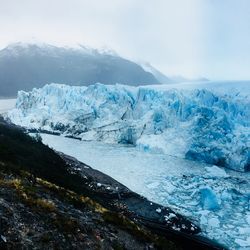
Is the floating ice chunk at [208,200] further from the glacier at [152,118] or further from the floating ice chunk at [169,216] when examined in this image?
the glacier at [152,118]

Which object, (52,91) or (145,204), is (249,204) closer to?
(145,204)

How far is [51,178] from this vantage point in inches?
752

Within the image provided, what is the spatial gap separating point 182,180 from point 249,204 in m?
5.95

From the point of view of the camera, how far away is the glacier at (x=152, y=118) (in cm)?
3434

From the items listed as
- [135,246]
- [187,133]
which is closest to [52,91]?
[187,133]

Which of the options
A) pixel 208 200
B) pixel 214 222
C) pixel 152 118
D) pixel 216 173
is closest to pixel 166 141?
pixel 152 118

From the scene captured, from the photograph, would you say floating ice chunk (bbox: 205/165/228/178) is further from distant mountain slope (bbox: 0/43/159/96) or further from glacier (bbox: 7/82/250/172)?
distant mountain slope (bbox: 0/43/159/96)

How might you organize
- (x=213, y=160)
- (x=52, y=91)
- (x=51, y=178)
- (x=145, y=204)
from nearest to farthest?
(x=51, y=178) < (x=145, y=204) < (x=213, y=160) < (x=52, y=91)

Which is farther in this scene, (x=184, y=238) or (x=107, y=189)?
(x=107, y=189)

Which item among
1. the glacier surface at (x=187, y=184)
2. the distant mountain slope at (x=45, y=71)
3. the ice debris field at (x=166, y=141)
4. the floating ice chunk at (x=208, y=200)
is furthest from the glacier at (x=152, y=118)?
the distant mountain slope at (x=45, y=71)

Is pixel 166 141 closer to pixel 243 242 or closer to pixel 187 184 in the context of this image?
pixel 187 184

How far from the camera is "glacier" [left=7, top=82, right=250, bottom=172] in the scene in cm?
3434

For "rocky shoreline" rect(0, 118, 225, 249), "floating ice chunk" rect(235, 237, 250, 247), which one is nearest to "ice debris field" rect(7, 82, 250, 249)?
"floating ice chunk" rect(235, 237, 250, 247)

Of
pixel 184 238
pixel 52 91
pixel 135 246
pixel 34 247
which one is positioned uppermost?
pixel 52 91
